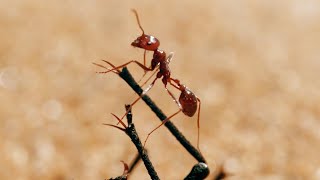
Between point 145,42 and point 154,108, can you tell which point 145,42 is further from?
point 154,108

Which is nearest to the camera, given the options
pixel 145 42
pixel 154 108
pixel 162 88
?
pixel 154 108

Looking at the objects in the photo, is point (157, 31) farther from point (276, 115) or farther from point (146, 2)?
point (276, 115)

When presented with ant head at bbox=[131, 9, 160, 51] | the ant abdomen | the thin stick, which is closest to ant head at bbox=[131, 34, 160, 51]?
ant head at bbox=[131, 9, 160, 51]

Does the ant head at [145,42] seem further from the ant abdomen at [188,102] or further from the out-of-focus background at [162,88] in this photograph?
the out-of-focus background at [162,88]

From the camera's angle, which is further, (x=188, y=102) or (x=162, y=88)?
(x=162, y=88)

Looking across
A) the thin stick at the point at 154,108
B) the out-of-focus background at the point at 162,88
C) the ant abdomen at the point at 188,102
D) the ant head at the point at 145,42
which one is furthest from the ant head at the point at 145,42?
the out-of-focus background at the point at 162,88

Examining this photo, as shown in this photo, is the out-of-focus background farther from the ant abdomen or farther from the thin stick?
the thin stick

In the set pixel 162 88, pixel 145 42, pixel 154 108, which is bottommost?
pixel 154 108

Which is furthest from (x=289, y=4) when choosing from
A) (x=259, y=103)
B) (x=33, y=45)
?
(x=33, y=45)

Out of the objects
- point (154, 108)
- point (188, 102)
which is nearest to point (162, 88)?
point (188, 102)
